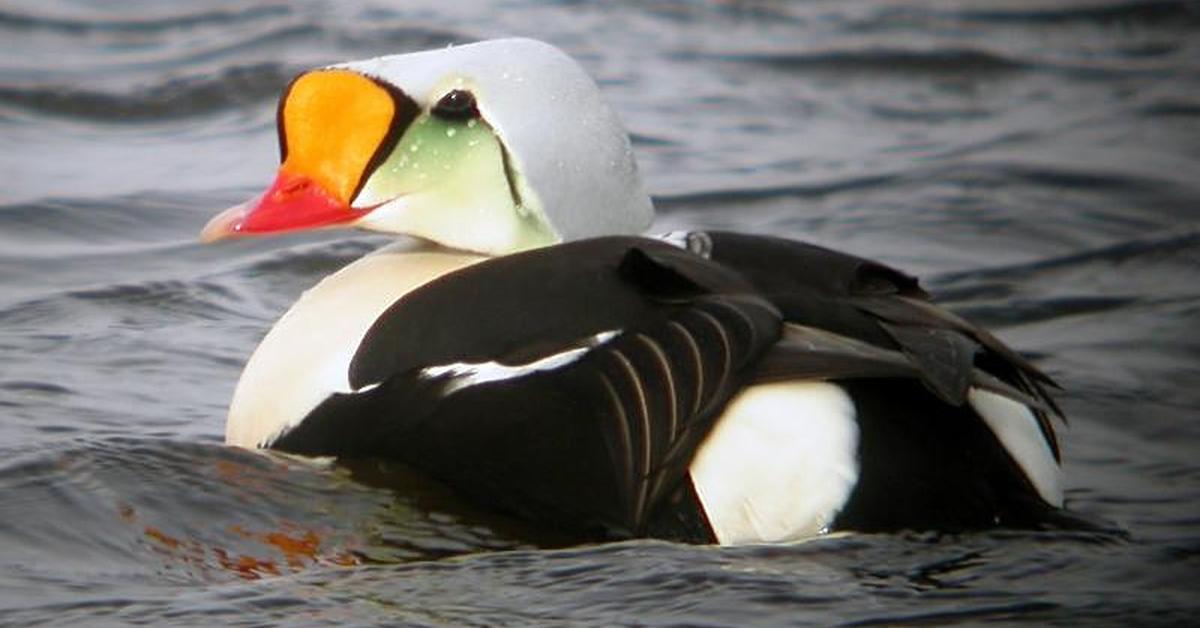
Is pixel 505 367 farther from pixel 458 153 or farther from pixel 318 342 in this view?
pixel 458 153

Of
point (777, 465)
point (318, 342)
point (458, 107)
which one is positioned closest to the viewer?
point (777, 465)

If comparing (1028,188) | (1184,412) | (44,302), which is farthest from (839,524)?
(1028,188)

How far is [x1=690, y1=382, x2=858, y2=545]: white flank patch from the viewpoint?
11.1 ft

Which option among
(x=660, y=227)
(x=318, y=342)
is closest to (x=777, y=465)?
(x=318, y=342)

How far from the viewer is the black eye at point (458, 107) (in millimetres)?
3914

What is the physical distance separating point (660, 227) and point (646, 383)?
2781 mm

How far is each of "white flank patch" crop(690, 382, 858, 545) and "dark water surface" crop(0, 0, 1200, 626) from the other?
1.6 inches

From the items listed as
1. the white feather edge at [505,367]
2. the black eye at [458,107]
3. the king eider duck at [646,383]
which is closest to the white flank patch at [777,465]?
the king eider duck at [646,383]

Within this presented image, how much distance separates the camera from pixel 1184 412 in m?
4.67

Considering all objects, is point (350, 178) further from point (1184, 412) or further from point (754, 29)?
point (754, 29)

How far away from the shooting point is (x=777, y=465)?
3.41 metres

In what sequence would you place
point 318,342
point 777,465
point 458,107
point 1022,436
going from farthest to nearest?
point 458,107
point 318,342
point 1022,436
point 777,465

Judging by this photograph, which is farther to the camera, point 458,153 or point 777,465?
point 458,153

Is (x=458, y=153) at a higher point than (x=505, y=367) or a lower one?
higher
